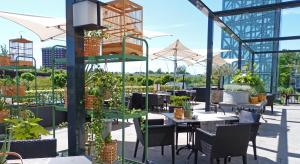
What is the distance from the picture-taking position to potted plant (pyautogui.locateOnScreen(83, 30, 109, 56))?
8.04 ft

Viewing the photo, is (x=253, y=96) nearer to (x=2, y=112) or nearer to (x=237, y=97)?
(x=237, y=97)

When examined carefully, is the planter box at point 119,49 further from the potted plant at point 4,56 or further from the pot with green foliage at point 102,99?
the potted plant at point 4,56

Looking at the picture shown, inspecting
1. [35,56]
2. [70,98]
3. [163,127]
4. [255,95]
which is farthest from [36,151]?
[255,95]

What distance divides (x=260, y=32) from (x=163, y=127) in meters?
11.5

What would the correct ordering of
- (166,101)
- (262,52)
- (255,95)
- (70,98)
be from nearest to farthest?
(70,98) → (255,95) → (166,101) → (262,52)

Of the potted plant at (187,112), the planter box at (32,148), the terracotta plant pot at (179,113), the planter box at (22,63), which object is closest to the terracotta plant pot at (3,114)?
the planter box at (22,63)

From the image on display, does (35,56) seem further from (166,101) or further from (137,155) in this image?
(166,101)

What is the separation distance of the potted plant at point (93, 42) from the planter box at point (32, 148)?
3.11 feet

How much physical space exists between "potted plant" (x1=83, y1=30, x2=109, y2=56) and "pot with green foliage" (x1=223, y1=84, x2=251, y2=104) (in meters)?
4.56

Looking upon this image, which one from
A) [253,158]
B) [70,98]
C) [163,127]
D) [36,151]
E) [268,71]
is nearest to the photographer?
[36,151]

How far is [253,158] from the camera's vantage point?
162 inches

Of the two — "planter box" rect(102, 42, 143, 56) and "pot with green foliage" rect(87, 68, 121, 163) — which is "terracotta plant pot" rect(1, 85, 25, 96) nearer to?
"pot with green foliage" rect(87, 68, 121, 163)

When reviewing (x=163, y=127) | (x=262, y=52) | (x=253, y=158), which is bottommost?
(x=253, y=158)

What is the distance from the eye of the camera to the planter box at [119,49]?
2385 mm
